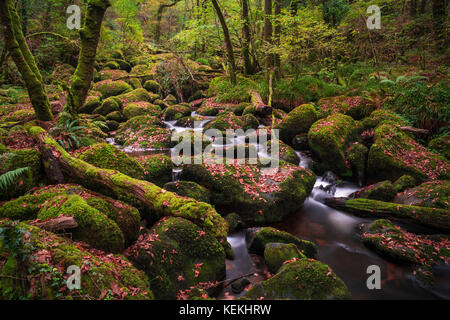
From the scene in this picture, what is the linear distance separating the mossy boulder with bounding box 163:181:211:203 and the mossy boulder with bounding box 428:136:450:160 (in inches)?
302

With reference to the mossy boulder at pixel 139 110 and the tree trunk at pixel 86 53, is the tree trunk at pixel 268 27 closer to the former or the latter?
the mossy boulder at pixel 139 110

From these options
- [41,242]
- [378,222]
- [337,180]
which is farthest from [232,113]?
[41,242]

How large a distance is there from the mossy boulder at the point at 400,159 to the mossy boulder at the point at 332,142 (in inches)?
32.7

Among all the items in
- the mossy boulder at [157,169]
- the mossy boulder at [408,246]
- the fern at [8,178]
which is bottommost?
the mossy boulder at [408,246]

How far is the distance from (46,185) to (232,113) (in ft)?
25.3

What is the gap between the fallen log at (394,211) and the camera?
5422 mm

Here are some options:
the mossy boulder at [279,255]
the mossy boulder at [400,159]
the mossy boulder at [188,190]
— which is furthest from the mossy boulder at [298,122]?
the mossy boulder at [279,255]

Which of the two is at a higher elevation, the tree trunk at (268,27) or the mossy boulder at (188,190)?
the tree trunk at (268,27)

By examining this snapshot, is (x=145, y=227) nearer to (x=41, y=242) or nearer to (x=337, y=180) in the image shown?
(x=41, y=242)

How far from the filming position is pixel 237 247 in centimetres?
543

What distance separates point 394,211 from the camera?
5910 mm

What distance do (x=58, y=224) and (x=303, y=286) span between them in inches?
144

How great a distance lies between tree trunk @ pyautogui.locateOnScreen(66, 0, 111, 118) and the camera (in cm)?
653

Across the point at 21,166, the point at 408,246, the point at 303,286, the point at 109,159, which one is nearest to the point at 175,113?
the point at 109,159
